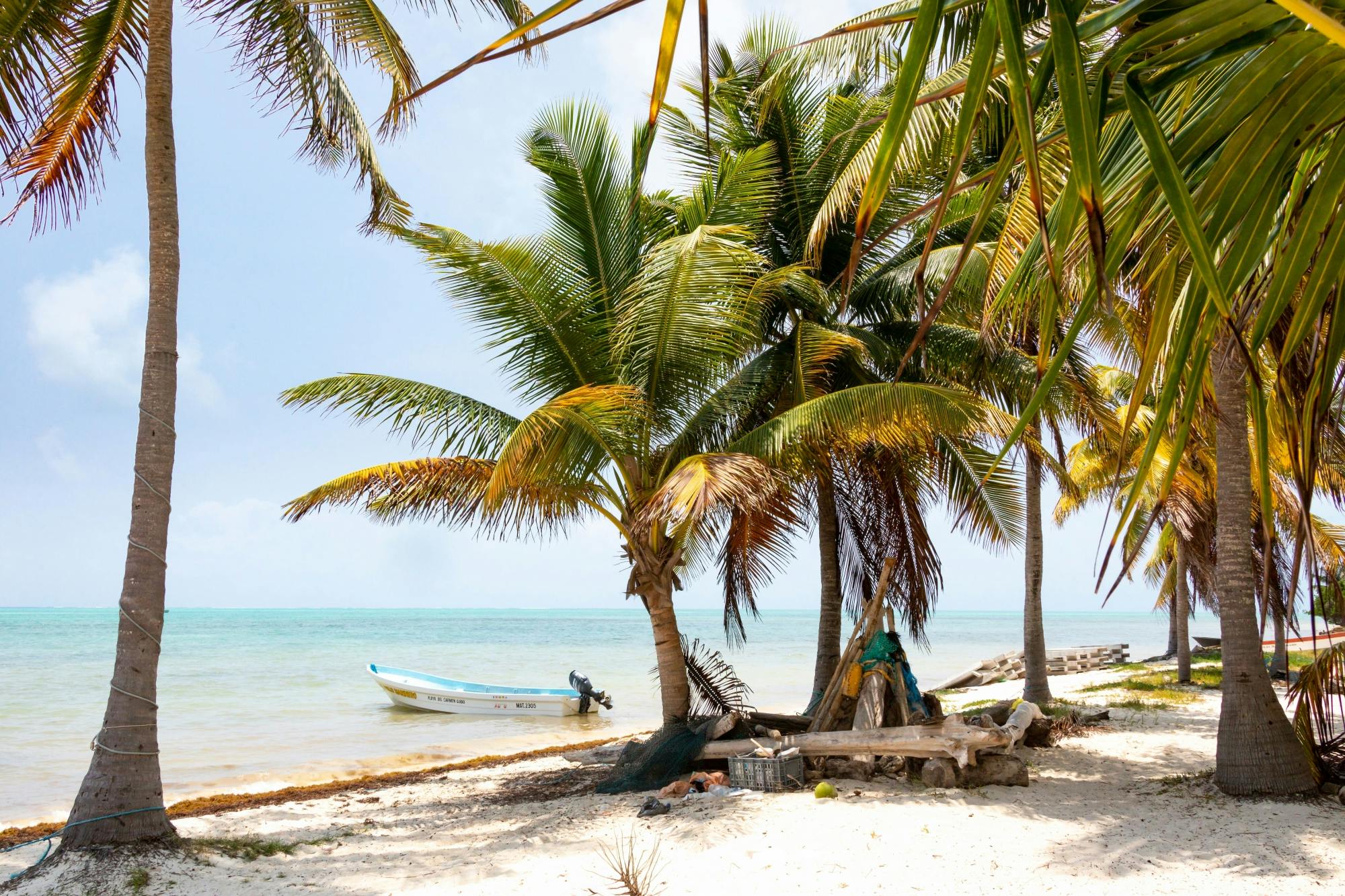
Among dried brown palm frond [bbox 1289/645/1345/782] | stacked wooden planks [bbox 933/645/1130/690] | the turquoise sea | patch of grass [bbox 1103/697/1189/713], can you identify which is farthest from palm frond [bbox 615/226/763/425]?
stacked wooden planks [bbox 933/645/1130/690]

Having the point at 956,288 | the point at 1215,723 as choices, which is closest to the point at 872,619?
the point at 956,288

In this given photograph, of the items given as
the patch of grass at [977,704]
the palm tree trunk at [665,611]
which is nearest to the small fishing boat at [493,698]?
the patch of grass at [977,704]

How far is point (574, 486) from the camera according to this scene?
8.91 m

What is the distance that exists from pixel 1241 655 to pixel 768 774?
12.8ft

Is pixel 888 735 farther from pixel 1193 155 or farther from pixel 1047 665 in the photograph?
pixel 1047 665

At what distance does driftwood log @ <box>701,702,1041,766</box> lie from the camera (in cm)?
775

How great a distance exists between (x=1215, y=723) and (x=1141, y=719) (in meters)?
0.86

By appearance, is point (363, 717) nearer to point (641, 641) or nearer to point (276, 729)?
point (276, 729)

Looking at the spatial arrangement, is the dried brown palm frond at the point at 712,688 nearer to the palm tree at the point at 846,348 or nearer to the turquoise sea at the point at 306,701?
the palm tree at the point at 846,348

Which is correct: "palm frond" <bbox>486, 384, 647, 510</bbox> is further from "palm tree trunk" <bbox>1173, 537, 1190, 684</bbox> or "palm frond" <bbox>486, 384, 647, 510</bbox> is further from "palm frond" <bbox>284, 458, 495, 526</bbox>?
"palm tree trunk" <bbox>1173, 537, 1190, 684</bbox>

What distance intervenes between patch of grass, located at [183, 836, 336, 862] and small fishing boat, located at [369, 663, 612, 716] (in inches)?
423

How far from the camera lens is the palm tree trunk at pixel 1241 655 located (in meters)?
6.88

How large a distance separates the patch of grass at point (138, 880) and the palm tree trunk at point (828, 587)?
743 centimetres

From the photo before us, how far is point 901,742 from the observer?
802cm
